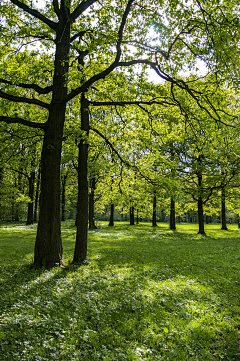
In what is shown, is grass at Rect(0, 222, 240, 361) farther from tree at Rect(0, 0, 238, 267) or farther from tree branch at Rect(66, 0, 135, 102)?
tree branch at Rect(66, 0, 135, 102)

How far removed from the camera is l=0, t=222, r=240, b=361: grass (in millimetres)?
4227

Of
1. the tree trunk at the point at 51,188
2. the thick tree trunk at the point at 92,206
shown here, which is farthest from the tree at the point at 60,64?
the thick tree trunk at the point at 92,206

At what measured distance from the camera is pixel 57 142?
32.1 ft

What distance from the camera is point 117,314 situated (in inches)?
220

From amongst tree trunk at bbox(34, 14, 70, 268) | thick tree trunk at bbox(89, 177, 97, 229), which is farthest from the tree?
thick tree trunk at bbox(89, 177, 97, 229)

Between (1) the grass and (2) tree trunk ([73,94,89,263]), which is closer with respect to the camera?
(1) the grass

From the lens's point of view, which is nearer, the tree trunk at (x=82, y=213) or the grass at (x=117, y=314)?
the grass at (x=117, y=314)

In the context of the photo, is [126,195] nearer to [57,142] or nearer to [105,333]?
[57,142]

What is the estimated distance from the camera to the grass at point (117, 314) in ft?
13.9

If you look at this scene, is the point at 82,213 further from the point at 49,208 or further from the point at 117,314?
the point at 117,314

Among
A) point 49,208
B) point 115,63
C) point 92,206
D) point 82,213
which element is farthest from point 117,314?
point 92,206

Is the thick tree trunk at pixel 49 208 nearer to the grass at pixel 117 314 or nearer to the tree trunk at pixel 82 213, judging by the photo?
the grass at pixel 117 314

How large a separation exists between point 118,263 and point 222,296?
16.4ft

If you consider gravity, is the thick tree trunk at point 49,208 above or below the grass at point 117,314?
above
